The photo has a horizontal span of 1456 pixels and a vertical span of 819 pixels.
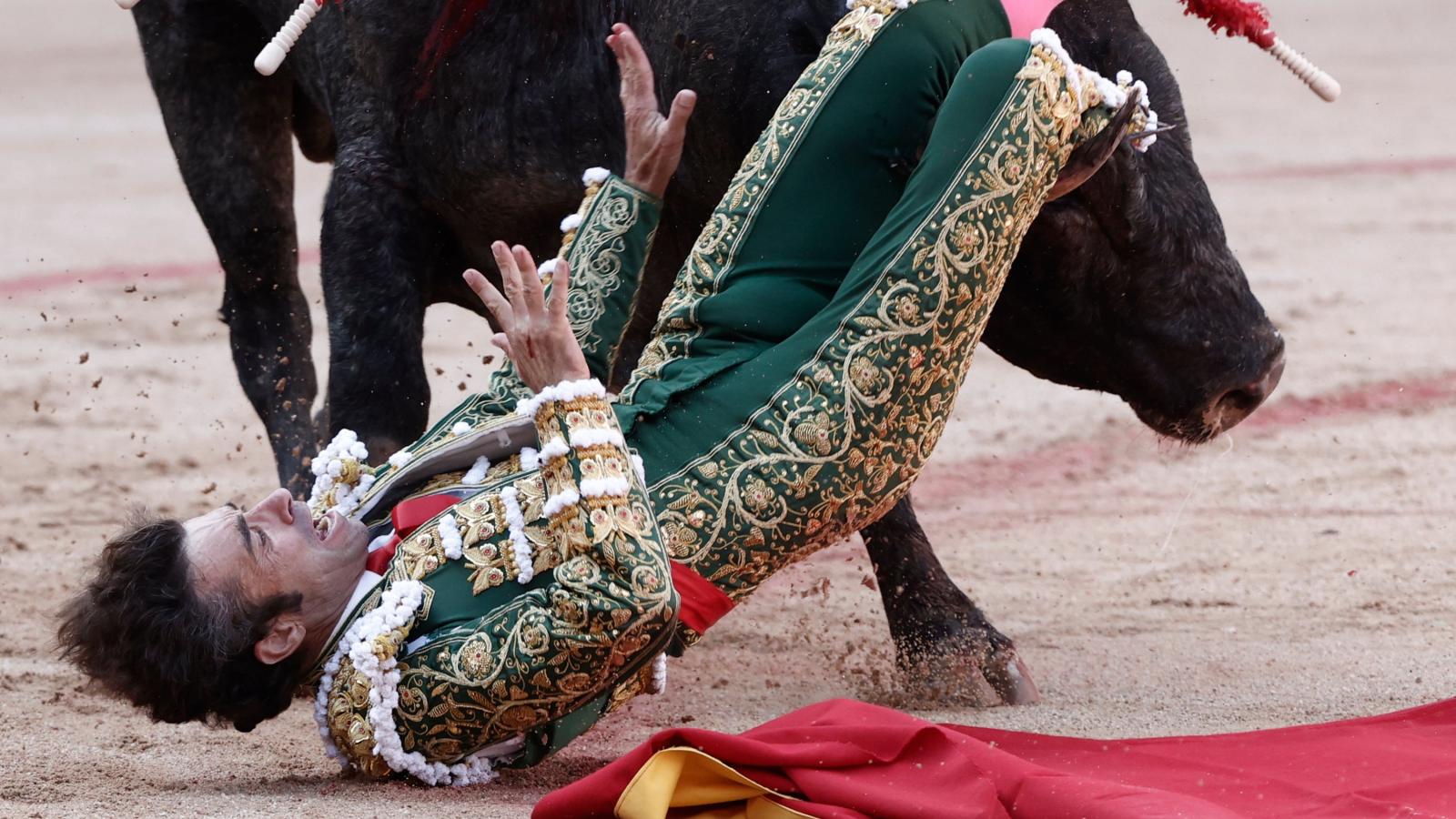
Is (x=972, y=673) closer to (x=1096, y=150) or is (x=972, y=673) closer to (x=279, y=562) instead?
(x=1096, y=150)

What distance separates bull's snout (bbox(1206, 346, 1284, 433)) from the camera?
3.12 m

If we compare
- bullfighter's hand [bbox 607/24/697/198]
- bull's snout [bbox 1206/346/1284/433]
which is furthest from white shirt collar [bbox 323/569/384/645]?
bull's snout [bbox 1206/346/1284/433]

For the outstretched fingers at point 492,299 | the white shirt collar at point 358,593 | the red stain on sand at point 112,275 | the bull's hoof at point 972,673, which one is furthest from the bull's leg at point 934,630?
the red stain on sand at point 112,275

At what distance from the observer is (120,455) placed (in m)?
5.57

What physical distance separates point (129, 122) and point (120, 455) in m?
7.42

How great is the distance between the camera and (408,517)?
263cm

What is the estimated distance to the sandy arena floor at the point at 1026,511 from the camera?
3.05 meters

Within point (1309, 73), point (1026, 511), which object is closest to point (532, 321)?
point (1309, 73)

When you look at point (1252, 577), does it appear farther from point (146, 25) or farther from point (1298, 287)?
point (1298, 287)

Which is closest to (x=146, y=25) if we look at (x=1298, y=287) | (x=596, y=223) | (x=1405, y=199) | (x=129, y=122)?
Result: (x=596, y=223)

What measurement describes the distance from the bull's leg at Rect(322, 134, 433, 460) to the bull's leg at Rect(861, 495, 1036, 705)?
0.91 meters

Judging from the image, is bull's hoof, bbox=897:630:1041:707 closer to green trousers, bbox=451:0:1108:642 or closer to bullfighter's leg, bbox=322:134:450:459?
green trousers, bbox=451:0:1108:642

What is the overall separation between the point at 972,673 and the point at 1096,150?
1140 millimetres

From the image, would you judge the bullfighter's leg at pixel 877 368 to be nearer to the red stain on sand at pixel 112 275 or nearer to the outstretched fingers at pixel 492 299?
the outstretched fingers at pixel 492 299
